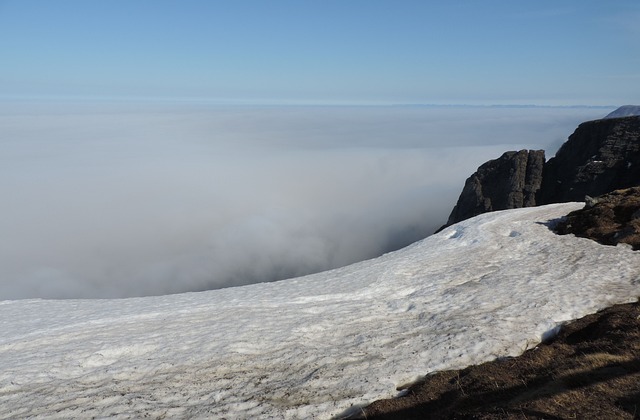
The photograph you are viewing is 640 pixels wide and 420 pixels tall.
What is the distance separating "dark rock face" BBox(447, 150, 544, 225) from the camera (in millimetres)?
147750

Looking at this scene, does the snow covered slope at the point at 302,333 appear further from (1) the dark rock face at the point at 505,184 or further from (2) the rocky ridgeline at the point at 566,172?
(1) the dark rock face at the point at 505,184

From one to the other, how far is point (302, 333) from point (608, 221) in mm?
25705

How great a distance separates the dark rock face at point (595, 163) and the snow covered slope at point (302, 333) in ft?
362

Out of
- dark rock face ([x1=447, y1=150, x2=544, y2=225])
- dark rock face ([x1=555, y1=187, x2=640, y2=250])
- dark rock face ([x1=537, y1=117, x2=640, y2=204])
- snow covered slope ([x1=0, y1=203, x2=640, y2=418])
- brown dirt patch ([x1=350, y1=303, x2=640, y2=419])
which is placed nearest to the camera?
brown dirt patch ([x1=350, y1=303, x2=640, y2=419])

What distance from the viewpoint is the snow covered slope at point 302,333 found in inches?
642

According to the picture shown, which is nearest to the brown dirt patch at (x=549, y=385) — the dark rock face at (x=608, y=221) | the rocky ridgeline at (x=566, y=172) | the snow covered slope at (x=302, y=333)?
the snow covered slope at (x=302, y=333)

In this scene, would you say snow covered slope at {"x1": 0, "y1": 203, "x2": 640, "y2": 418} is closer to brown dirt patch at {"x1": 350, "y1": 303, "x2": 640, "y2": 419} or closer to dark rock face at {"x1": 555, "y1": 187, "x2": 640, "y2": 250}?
brown dirt patch at {"x1": 350, "y1": 303, "x2": 640, "y2": 419}

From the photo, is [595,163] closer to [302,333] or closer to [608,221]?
[608,221]

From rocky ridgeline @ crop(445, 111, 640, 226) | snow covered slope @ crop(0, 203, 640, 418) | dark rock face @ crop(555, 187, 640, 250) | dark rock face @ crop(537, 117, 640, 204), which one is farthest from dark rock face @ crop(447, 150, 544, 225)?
snow covered slope @ crop(0, 203, 640, 418)

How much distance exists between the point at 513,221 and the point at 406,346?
26203 millimetres

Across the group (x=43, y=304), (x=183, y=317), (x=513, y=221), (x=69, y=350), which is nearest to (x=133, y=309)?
(x=183, y=317)

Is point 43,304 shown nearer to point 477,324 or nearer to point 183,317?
point 183,317

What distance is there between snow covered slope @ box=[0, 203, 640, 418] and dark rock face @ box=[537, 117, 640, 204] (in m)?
110

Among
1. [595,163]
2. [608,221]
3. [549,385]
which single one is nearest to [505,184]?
[595,163]
